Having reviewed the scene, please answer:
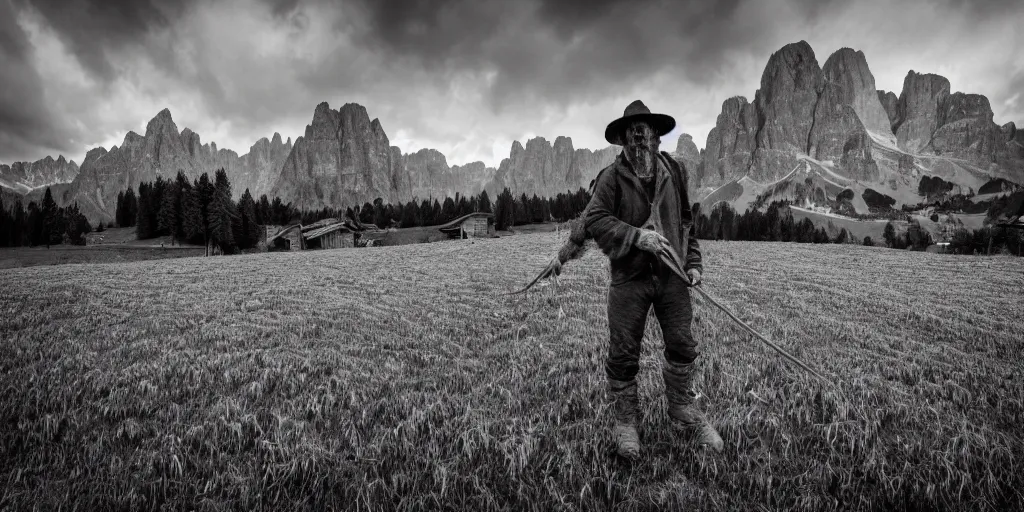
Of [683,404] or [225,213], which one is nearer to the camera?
[683,404]

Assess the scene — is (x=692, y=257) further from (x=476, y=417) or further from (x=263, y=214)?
(x=263, y=214)

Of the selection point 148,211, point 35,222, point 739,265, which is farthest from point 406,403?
point 35,222

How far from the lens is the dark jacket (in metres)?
4.13

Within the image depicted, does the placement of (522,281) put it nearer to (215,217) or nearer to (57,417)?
(57,417)

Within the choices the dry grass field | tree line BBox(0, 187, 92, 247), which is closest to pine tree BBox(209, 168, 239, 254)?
tree line BBox(0, 187, 92, 247)

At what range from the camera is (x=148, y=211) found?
80.6m

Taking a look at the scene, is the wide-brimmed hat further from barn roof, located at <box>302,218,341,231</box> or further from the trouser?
barn roof, located at <box>302,218,341,231</box>

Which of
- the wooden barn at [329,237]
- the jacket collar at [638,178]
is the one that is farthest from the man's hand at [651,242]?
the wooden barn at [329,237]

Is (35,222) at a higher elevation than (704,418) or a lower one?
higher

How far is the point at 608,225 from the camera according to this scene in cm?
416

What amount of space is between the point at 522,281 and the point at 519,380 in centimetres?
1221

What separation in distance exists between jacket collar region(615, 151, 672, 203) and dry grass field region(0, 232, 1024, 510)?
8.34 ft

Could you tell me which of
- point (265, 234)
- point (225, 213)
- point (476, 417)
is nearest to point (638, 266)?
point (476, 417)

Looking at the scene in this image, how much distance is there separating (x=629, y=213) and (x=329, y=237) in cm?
6720
